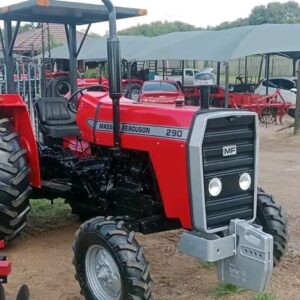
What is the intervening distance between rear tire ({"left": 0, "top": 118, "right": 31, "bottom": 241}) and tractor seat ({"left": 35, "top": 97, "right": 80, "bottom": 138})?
594 mm

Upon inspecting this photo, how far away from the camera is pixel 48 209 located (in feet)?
20.2

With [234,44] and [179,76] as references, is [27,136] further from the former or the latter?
[179,76]

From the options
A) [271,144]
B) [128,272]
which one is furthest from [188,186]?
[271,144]

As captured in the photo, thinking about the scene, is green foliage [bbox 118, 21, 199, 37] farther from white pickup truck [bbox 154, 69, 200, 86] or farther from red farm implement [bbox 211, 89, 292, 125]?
red farm implement [bbox 211, 89, 292, 125]

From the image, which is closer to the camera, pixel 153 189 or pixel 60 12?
pixel 153 189

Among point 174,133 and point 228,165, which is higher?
point 174,133

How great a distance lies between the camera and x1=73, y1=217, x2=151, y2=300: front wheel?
11.1 feet

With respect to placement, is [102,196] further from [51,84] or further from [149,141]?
[51,84]

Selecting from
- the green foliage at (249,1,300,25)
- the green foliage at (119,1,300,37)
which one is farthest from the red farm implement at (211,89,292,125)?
the green foliage at (249,1,300,25)

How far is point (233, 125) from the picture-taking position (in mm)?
3668

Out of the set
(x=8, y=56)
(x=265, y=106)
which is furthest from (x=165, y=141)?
(x=265, y=106)

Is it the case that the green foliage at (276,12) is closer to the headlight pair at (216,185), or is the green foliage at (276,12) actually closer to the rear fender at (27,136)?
the rear fender at (27,136)

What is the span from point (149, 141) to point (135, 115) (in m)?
0.26

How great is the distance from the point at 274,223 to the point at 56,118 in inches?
91.6
